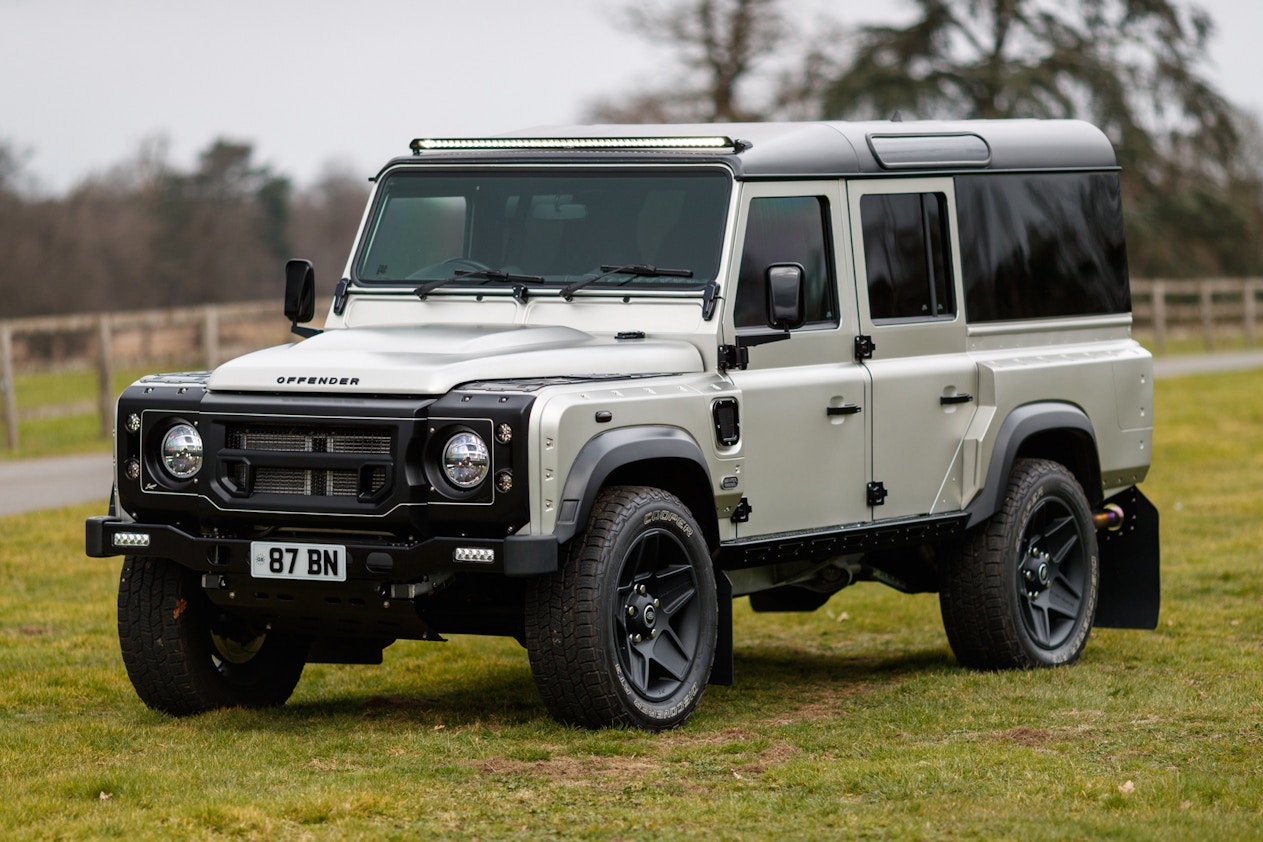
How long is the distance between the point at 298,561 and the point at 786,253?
2504 mm

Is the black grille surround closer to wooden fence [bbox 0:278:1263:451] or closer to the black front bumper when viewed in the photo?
the black front bumper

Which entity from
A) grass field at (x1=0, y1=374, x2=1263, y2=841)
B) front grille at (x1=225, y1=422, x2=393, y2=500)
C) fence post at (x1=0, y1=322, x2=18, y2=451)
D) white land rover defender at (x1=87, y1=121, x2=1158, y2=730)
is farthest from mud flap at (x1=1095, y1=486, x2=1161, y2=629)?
fence post at (x1=0, y1=322, x2=18, y2=451)

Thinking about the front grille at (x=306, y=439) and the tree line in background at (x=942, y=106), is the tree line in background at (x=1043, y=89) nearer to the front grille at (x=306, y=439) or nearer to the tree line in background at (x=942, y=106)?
the tree line in background at (x=942, y=106)

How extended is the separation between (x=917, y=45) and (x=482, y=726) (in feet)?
107

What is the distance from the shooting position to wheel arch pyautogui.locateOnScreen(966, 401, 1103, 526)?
9070mm

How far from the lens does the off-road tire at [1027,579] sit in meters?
9.16

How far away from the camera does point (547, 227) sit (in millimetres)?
8375

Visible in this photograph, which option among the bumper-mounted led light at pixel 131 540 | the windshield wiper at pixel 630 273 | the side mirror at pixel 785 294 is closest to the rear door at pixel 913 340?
the side mirror at pixel 785 294

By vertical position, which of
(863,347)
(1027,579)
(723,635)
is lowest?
(1027,579)

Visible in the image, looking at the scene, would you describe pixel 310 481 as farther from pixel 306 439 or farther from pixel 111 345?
pixel 111 345

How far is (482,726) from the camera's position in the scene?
25.4ft

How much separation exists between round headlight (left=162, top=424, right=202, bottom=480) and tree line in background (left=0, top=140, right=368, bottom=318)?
33.9 m

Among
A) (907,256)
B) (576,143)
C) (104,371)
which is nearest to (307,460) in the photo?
(576,143)

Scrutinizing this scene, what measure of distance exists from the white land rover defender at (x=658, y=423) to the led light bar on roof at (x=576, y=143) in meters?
0.01
